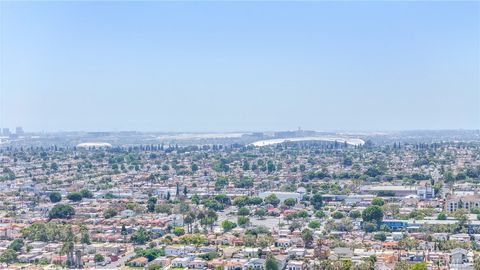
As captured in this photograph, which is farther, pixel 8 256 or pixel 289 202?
pixel 289 202

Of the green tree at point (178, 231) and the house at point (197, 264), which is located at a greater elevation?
the green tree at point (178, 231)

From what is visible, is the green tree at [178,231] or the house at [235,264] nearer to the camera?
the house at [235,264]

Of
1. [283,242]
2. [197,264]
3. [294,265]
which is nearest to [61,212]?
[197,264]

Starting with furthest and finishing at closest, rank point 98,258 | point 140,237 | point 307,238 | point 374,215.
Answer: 1. point 374,215
2. point 140,237
3. point 307,238
4. point 98,258

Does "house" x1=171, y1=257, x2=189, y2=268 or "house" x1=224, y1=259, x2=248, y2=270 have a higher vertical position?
"house" x1=224, y1=259, x2=248, y2=270

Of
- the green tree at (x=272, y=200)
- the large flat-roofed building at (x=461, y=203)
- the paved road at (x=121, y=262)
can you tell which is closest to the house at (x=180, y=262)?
the paved road at (x=121, y=262)

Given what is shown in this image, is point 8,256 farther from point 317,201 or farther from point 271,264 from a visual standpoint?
point 317,201

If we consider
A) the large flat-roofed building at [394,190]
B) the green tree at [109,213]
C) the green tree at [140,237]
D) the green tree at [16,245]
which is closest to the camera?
the green tree at [16,245]

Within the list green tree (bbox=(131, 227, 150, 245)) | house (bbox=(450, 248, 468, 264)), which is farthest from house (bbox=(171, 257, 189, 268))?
house (bbox=(450, 248, 468, 264))

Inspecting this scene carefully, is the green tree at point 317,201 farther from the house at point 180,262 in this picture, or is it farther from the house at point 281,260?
the house at point 180,262

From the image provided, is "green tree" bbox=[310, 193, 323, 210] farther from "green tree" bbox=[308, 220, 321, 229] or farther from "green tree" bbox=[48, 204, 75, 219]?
"green tree" bbox=[48, 204, 75, 219]

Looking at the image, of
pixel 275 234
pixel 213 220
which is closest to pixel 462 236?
pixel 275 234
